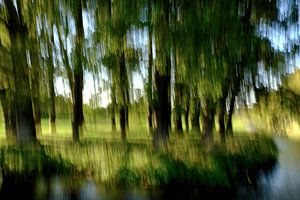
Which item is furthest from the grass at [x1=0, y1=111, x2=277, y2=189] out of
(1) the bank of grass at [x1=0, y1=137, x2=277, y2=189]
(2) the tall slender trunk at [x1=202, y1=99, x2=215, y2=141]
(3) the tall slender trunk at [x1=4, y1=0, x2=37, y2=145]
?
(3) the tall slender trunk at [x1=4, y1=0, x2=37, y2=145]

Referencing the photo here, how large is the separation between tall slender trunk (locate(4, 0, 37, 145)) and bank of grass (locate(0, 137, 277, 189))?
2.88 feet

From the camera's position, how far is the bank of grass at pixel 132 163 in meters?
9.82

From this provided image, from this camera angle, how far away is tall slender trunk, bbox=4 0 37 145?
998 centimetres

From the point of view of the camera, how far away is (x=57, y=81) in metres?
10.2

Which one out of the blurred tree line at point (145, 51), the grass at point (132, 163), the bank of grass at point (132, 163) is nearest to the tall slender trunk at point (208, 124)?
the grass at point (132, 163)

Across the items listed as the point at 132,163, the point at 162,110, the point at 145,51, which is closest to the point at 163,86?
the point at 162,110

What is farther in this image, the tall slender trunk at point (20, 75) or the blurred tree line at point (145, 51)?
the tall slender trunk at point (20, 75)

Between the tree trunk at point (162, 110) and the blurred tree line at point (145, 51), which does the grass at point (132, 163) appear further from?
the blurred tree line at point (145, 51)

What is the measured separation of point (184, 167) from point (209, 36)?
2.86 m

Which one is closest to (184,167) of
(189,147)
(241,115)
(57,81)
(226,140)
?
(189,147)

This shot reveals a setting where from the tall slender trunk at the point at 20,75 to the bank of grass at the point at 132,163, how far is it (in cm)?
88

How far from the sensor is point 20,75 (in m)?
10.0

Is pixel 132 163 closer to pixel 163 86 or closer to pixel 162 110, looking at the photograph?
pixel 162 110

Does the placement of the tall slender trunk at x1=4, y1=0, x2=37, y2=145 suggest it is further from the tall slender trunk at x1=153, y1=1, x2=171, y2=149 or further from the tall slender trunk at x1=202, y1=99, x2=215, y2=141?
the tall slender trunk at x1=202, y1=99, x2=215, y2=141
